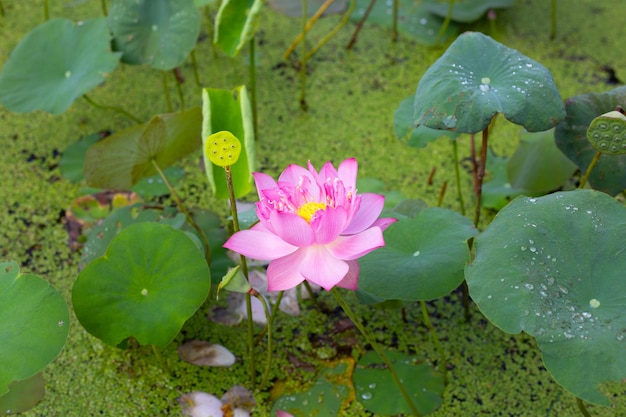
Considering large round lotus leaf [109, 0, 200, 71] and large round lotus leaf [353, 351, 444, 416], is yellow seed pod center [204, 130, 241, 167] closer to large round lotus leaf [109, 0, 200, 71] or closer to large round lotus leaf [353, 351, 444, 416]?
large round lotus leaf [353, 351, 444, 416]

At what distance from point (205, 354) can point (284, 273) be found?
41 centimetres

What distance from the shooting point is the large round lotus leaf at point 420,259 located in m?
1.07

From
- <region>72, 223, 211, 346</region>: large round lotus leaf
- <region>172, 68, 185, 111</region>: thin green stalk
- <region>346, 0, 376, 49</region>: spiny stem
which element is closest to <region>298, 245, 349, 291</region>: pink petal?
<region>72, 223, 211, 346</region>: large round lotus leaf

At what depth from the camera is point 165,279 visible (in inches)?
43.6

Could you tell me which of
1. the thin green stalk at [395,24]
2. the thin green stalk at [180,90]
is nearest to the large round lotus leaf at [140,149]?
the thin green stalk at [180,90]

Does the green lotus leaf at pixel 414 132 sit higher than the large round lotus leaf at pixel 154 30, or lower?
lower

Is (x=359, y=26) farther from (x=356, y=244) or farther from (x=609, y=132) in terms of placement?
(x=356, y=244)

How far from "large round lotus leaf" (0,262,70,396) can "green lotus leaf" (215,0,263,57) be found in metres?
0.70

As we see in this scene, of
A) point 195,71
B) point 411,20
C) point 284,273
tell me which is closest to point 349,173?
point 284,273

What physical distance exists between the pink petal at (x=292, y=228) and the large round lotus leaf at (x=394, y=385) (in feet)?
1.34

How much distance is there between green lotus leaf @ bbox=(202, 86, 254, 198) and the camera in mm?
1179

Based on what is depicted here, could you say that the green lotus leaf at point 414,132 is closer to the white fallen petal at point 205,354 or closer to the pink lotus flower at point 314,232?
the pink lotus flower at point 314,232

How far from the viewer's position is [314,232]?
2.91 ft

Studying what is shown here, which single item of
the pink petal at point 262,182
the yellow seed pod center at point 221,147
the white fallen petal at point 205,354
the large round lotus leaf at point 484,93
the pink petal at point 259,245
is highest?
the yellow seed pod center at point 221,147
